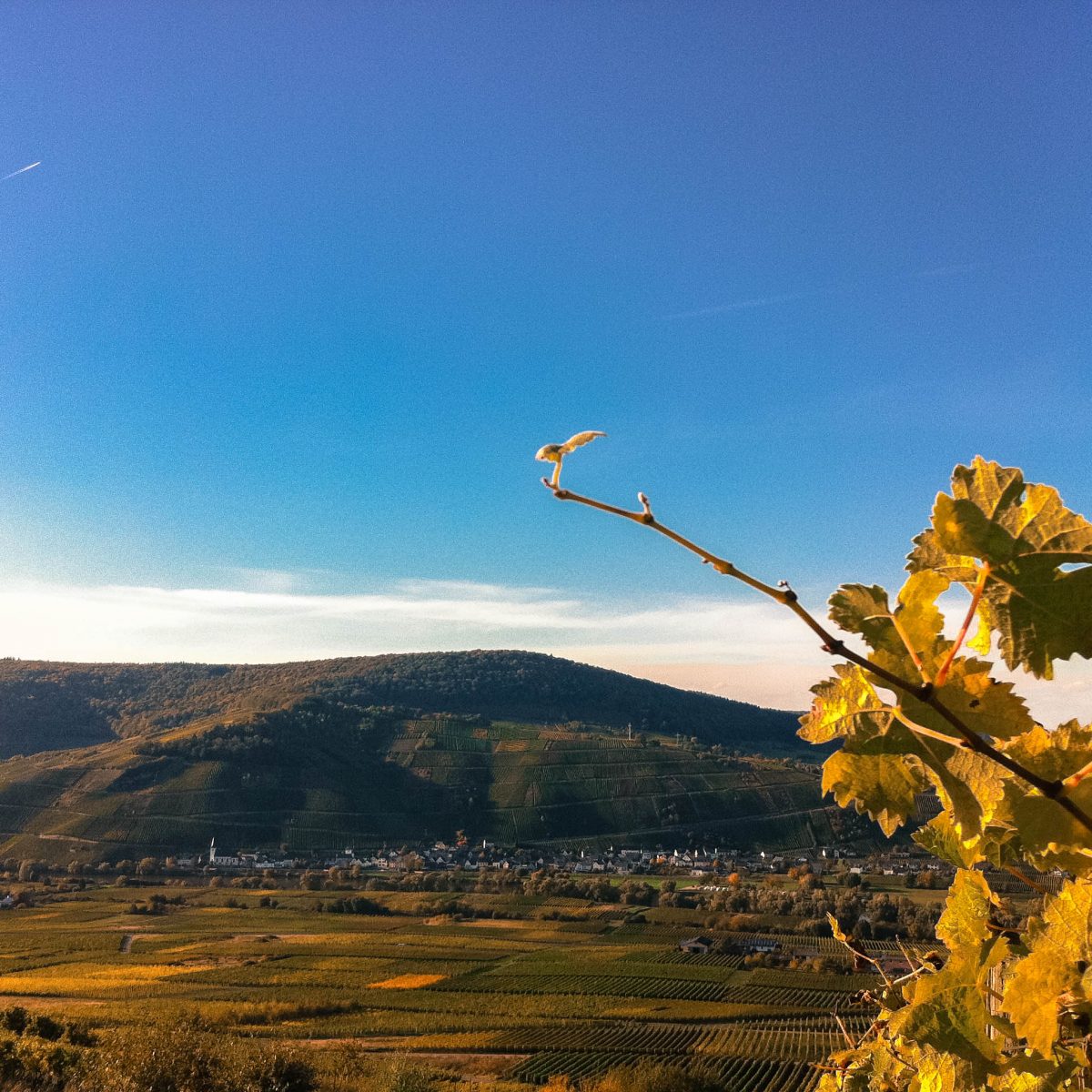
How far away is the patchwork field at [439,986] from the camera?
47.1 meters

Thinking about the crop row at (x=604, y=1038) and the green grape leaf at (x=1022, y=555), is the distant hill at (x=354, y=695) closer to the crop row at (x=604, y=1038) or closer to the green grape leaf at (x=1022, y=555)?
the crop row at (x=604, y=1038)

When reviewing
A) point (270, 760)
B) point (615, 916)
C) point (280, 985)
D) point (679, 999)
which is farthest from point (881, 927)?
point (270, 760)

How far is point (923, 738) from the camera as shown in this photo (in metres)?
0.88

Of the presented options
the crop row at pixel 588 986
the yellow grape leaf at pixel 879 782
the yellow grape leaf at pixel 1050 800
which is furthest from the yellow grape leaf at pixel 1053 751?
the crop row at pixel 588 986

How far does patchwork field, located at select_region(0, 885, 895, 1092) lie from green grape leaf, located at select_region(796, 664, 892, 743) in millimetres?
39967

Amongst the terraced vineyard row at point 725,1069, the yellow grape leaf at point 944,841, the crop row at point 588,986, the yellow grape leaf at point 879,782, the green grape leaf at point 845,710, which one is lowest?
the crop row at point 588,986

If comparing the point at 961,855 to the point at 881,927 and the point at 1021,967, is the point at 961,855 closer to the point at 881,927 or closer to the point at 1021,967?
the point at 1021,967

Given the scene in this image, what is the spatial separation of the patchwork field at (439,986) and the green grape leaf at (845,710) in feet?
131

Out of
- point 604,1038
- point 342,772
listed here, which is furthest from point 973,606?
point 342,772

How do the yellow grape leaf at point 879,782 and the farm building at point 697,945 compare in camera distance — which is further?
the farm building at point 697,945

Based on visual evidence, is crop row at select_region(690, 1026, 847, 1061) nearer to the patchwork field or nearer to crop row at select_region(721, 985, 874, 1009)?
the patchwork field

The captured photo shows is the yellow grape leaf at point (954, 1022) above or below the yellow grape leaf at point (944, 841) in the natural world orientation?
below

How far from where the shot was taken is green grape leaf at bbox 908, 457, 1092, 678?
70 centimetres

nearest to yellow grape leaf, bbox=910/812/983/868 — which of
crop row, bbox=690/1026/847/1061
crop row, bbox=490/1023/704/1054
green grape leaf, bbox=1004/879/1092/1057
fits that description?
green grape leaf, bbox=1004/879/1092/1057
